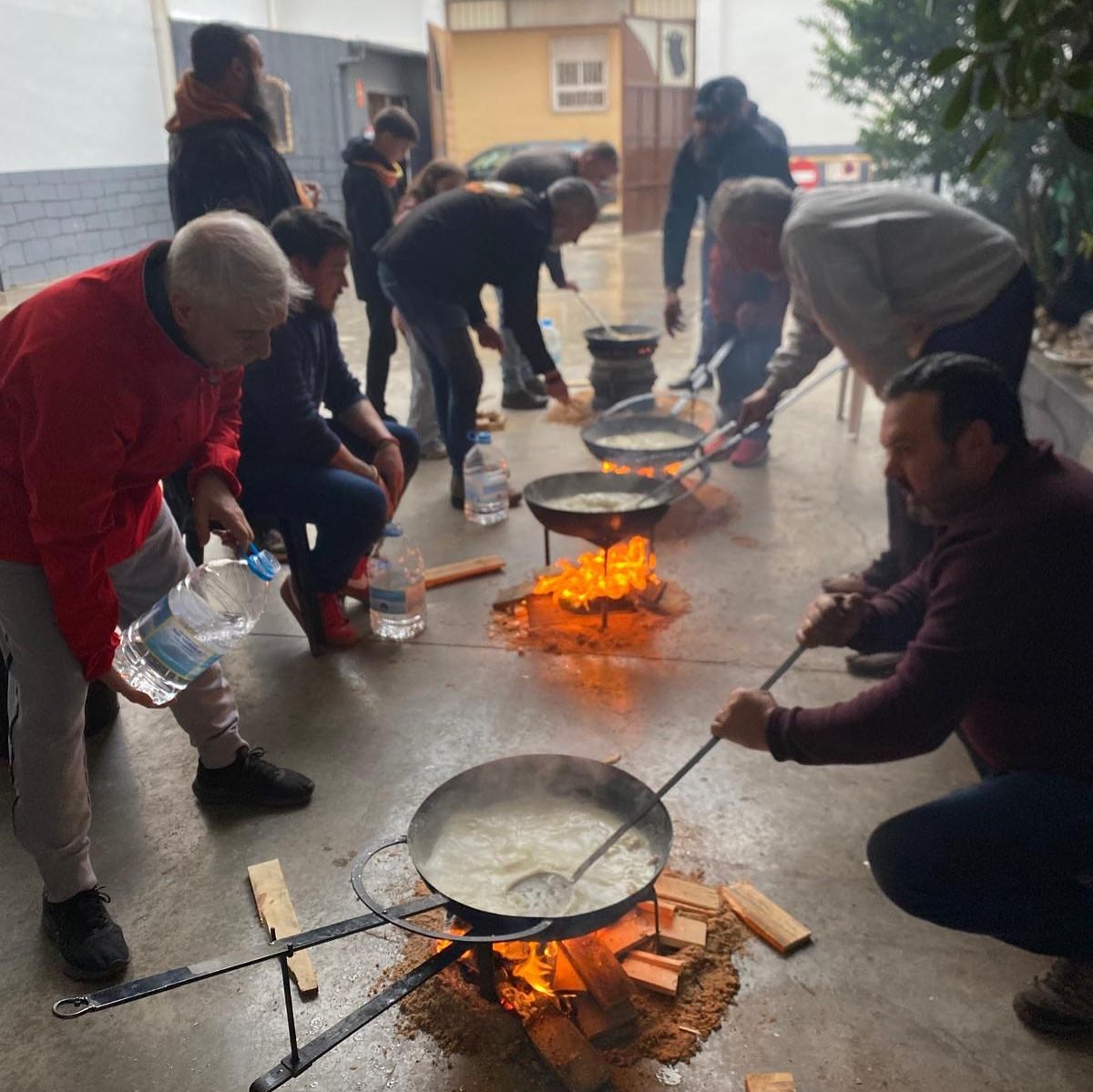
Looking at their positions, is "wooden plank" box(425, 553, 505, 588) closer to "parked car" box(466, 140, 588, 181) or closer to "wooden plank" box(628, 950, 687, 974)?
"wooden plank" box(628, 950, 687, 974)

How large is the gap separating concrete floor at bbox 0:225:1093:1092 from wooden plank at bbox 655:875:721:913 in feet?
0.46

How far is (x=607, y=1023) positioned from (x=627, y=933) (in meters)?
0.27

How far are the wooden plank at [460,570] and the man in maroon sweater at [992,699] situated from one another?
101 inches

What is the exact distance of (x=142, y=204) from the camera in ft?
22.4

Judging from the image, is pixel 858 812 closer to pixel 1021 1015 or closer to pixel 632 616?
pixel 1021 1015

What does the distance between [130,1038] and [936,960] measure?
6.48 feet

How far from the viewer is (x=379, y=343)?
633 centimetres

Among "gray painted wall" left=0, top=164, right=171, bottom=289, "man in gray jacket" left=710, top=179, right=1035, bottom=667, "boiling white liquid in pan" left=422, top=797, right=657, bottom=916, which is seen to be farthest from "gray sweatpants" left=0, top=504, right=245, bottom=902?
"man in gray jacket" left=710, top=179, right=1035, bottom=667

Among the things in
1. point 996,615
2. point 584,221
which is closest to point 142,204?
point 584,221

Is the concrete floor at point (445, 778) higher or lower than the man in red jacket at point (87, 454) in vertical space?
lower

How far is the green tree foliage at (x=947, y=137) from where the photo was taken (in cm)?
603

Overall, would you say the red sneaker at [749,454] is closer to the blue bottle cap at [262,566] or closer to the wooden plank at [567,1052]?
the blue bottle cap at [262,566]

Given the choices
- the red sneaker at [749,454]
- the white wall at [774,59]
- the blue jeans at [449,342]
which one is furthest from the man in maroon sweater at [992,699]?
the white wall at [774,59]

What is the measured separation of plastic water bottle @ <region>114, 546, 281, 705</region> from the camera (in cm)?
265
